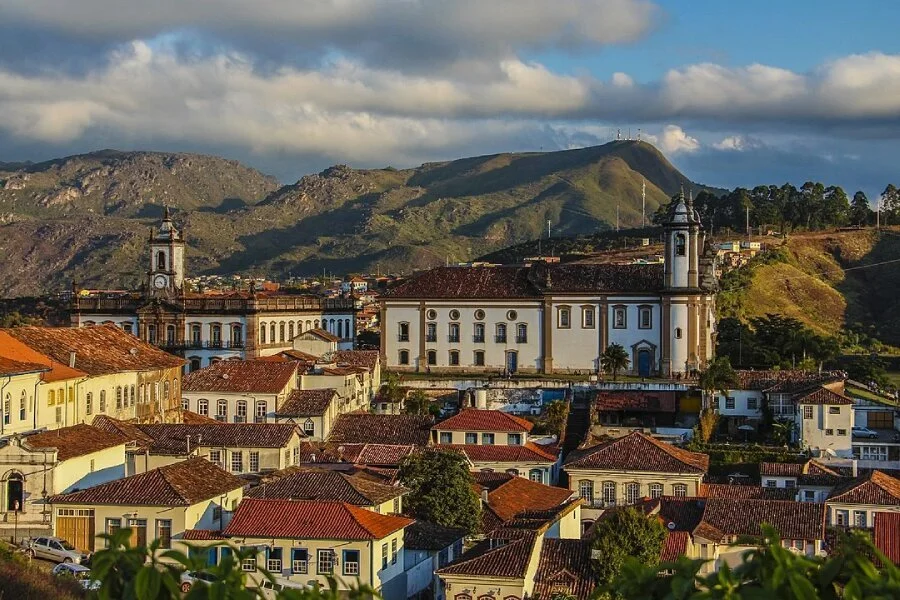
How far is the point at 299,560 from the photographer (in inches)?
1228

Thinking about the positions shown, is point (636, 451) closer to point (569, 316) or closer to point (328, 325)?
point (569, 316)

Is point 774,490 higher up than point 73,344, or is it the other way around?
point 73,344

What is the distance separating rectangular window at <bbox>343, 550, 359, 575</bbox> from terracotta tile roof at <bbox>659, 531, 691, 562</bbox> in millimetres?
7204

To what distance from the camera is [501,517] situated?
39812mm

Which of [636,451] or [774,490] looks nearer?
[774,490]

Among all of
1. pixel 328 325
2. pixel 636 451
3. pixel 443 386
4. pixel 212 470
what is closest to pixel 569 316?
pixel 443 386

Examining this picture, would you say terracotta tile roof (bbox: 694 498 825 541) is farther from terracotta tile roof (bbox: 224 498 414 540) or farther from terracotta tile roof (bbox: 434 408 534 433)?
terracotta tile roof (bbox: 434 408 534 433)

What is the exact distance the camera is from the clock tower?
2965 inches

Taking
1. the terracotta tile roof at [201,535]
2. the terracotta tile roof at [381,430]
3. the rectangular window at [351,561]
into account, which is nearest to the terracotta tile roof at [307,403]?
the terracotta tile roof at [381,430]

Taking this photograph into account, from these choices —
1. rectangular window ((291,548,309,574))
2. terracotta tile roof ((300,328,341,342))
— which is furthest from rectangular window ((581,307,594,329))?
rectangular window ((291,548,309,574))

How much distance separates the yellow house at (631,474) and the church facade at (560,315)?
21812mm

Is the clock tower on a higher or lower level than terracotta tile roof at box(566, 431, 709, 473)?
higher

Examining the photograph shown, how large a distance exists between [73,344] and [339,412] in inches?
462

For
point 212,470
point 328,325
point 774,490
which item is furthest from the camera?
point 328,325
